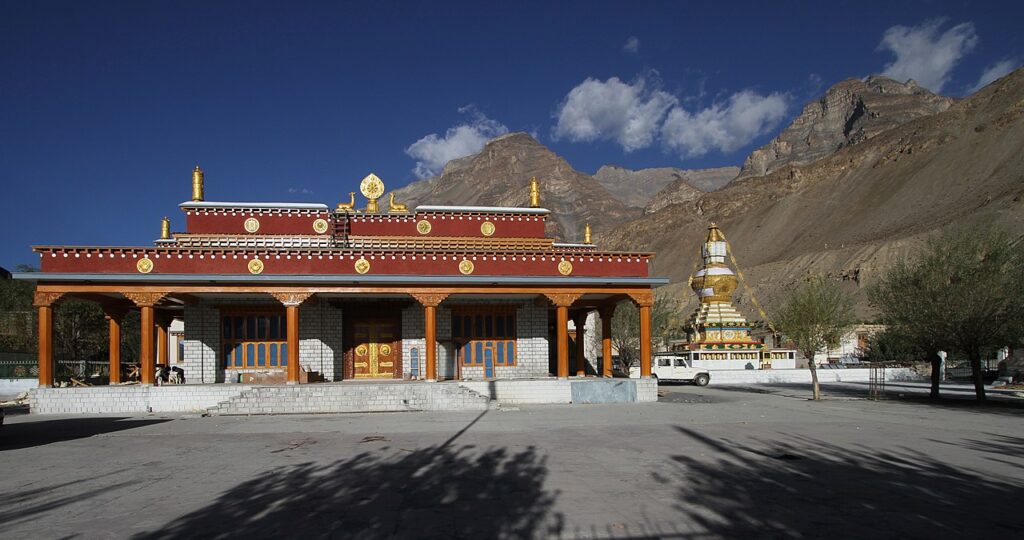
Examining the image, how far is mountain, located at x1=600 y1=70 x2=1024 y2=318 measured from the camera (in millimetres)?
89312

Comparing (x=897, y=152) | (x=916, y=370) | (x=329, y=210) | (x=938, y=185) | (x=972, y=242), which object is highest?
(x=897, y=152)

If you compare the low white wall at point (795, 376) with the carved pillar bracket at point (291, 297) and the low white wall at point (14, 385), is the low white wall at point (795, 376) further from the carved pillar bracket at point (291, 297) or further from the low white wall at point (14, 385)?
the low white wall at point (14, 385)

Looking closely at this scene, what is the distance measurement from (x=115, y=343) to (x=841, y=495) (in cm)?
2505

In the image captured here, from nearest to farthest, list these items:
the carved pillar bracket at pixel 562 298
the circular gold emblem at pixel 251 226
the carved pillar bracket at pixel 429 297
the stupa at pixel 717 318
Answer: the carved pillar bracket at pixel 429 297, the carved pillar bracket at pixel 562 298, the circular gold emblem at pixel 251 226, the stupa at pixel 717 318

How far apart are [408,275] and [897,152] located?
124 m

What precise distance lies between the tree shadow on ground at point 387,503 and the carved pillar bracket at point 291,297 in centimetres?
1225

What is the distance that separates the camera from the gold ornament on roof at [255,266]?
23.5m

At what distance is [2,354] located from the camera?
4147 centimetres

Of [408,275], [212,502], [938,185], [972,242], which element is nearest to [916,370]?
[972,242]

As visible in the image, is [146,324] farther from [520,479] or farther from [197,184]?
[520,479]

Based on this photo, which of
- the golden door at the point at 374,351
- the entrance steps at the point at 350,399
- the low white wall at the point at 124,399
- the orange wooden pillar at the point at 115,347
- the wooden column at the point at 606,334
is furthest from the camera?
the wooden column at the point at 606,334

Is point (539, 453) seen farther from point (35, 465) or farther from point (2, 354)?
point (2, 354)

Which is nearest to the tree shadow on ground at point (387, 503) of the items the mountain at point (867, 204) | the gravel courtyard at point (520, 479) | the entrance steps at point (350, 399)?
the gravel courtyard at point (520, 479)

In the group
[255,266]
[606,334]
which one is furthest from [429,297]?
[606,334]
